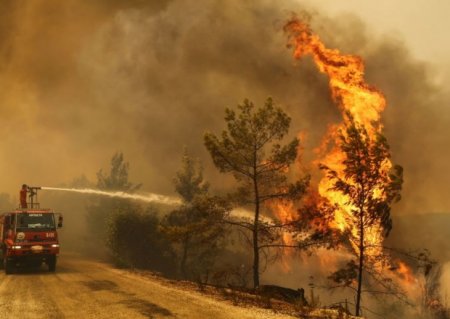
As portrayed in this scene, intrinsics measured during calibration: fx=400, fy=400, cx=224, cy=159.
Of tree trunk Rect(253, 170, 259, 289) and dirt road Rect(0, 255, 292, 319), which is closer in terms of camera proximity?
dirt road Rect(0, 255, 292, 319)

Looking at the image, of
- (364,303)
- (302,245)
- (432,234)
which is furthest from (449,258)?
(302,245)

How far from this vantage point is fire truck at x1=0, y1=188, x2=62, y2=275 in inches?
776

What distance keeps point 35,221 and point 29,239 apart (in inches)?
42.0

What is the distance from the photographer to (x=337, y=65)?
93.0 feet

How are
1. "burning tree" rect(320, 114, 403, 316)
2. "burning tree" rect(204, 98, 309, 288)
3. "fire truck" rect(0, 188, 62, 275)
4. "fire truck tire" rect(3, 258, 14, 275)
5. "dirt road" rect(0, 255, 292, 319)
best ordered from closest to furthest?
1. "dirt road" rect(0, 255, 292, 319)
2. "burning tree" rect(320, 114, 403, 316)
3. "burning tree" rect(204, 98, 309, 288)
4. "fire truck" rect(0, 188, 62, 275)
5. "fire truck tire" rect(3, 258, 14, 275)

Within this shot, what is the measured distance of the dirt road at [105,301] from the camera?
36.6 ft

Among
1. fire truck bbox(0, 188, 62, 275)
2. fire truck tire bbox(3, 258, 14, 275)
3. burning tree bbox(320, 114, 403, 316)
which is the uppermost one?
burning tree bbox(320, 114, 403, 316)

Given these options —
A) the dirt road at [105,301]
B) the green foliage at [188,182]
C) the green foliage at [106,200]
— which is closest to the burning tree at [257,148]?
the dirt road at [105,301]

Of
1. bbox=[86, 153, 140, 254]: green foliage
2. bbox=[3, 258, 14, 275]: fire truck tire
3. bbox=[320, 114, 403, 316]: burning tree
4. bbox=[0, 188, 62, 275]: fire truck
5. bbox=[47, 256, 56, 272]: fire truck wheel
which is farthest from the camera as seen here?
bbox=[86, 153, 140, 254]: green foliage

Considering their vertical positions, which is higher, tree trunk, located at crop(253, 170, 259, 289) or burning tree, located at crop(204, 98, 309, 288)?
burning tree, located at crop(204, 98, 309, 288)

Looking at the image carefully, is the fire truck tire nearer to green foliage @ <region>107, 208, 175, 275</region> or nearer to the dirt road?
the dirt road

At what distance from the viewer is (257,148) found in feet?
63.4

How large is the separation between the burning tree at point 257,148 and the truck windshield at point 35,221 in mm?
9375

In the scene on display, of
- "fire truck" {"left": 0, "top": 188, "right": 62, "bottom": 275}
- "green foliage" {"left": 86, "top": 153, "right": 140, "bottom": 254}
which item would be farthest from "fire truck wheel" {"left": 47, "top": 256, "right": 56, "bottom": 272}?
"green foliage" {"left": 86, "top": 153, "right": 140, "bottom": 254}
